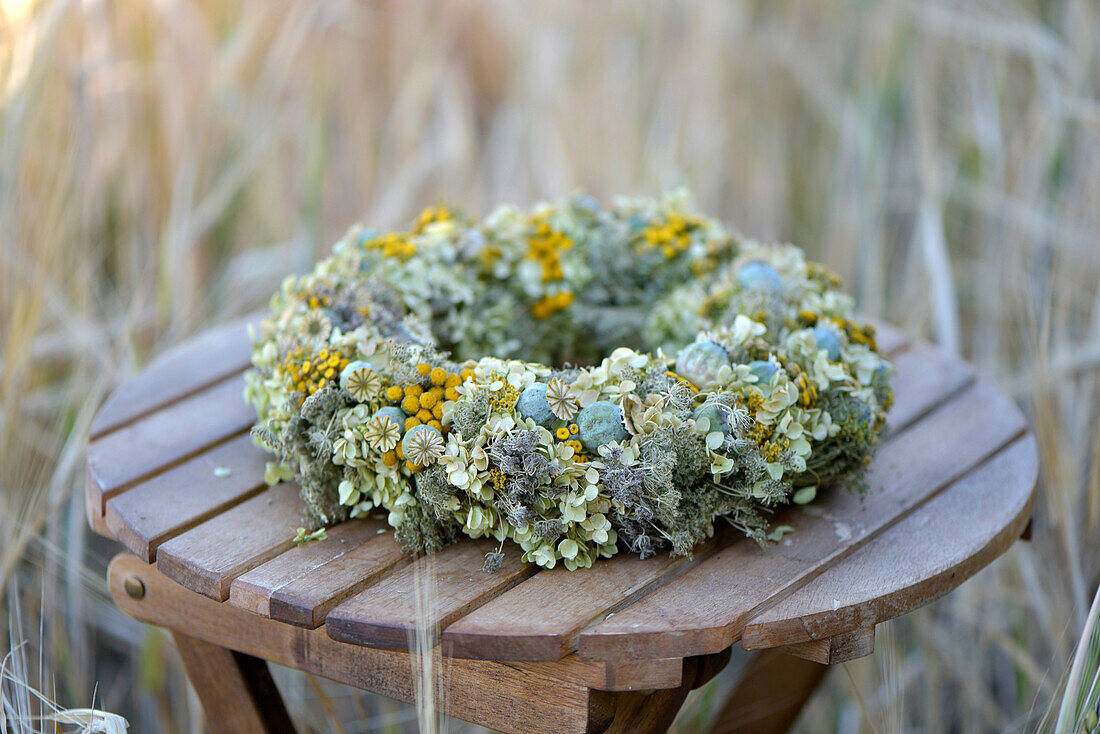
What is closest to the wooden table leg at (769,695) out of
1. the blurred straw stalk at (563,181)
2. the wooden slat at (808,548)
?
the blurred straw stalk at (563,181)

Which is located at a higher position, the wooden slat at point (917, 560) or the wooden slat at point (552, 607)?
the wooden slat at point (552, 607)

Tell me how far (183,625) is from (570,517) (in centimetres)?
45

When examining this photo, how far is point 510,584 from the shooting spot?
0.87 metres

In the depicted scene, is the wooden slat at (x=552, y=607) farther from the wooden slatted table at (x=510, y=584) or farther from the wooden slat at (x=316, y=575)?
the wooden slat at (x=316, y=575)

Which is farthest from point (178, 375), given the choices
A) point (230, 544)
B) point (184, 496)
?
point (230, 544)

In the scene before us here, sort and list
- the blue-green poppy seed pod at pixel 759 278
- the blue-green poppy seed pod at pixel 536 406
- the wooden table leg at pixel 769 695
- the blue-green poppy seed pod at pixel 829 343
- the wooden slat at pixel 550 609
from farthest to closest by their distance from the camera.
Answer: the wooden table leg at pixel 769 695
the blue-green poppy seed pod at pixel 759 278
the blue-green poppy seed pod at pixel 829 343
the blue-green poppy seed pod at pixel 536 406
the wooden slat at pixel 550 609

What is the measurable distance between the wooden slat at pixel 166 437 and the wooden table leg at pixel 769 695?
76 cm

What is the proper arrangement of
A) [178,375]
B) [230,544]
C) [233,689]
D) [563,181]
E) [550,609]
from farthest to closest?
[563,181], [178,375], [233,689], [230,544], [550,609]

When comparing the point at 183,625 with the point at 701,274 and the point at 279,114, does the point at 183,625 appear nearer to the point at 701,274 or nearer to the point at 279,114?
the point at 701,274

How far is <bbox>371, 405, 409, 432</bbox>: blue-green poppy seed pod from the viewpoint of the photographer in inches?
35.0

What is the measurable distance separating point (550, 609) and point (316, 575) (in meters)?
0.21

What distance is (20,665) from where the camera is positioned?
105cm

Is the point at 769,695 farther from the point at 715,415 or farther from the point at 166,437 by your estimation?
the point at 166,437

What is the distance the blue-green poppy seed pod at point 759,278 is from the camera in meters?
1.11
